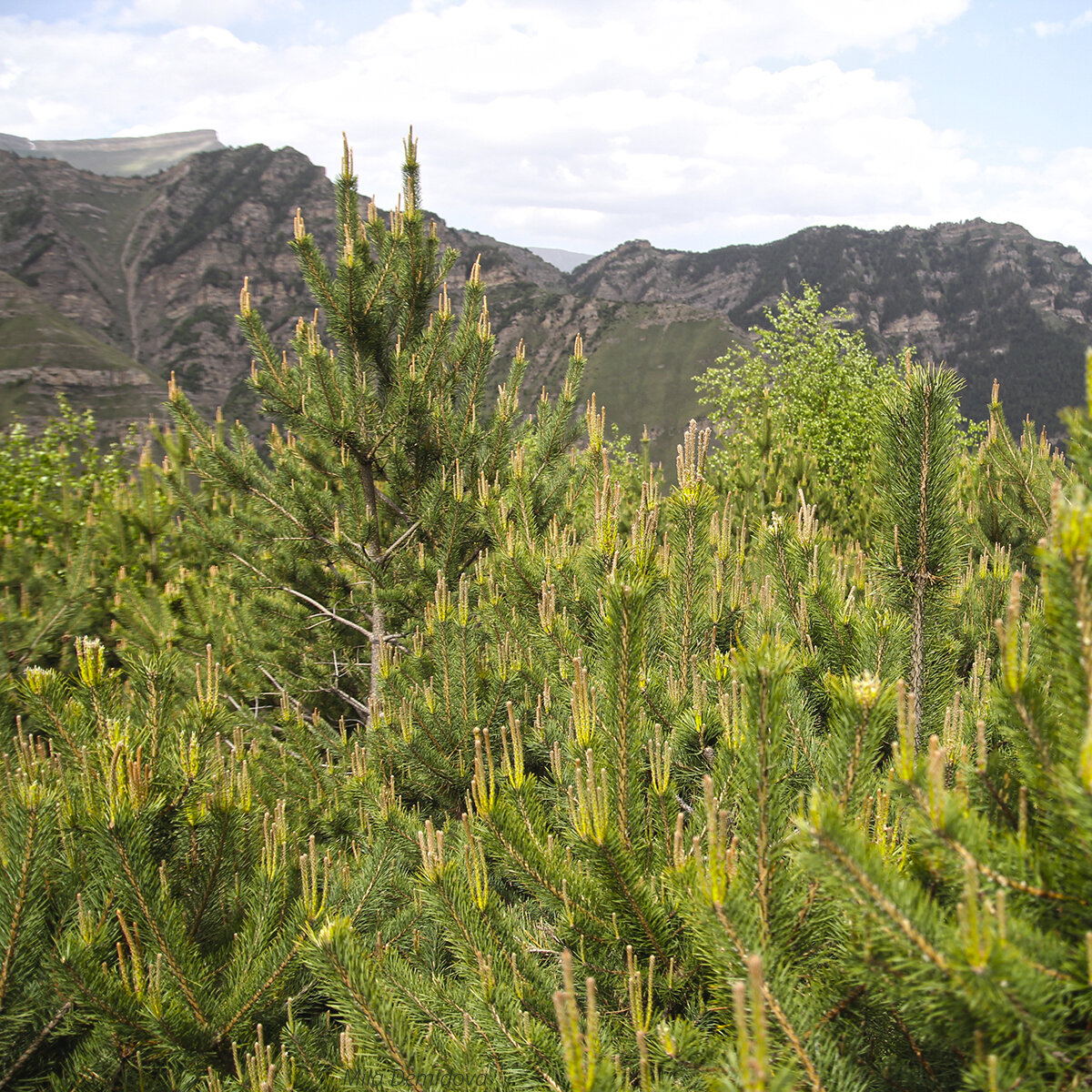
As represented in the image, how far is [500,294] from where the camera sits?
125438 mm

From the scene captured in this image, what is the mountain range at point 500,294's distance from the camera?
103312 millimetres

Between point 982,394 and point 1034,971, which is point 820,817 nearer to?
point 1034,971

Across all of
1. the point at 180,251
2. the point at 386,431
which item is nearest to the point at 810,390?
the point at 386,431

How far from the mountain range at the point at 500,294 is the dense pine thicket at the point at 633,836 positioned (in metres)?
92.3

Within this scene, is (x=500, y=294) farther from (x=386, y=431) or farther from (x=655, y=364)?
(x=386, y=431)

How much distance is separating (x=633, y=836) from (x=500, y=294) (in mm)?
132795

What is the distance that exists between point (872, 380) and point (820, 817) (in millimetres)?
28166

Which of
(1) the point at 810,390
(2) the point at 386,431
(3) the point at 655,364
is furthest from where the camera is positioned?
(3) the point at 655,364

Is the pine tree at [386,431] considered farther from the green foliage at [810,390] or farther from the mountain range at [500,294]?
the mountain range at [500,294]

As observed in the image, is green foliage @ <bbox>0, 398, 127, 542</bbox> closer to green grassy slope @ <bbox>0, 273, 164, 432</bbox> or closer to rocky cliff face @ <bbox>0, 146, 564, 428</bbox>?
green grassy slope @ <bbox>0, 273, 164, 432</bbox>

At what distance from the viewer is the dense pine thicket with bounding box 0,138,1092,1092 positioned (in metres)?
1.02

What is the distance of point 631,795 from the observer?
6.07 ft

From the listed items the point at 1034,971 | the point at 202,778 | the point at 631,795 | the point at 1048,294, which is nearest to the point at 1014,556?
the point at 631,795

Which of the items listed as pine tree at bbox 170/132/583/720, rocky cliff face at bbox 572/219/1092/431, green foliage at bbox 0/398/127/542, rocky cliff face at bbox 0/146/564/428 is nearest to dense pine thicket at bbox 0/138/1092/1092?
pine tree at bbox 170/132/583/720
